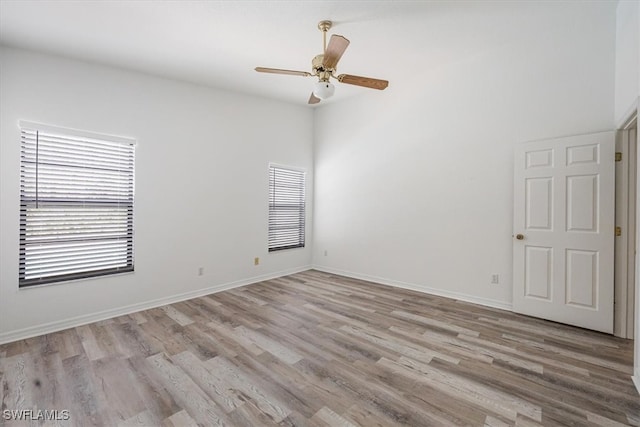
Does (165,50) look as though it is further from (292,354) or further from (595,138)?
(595,138)

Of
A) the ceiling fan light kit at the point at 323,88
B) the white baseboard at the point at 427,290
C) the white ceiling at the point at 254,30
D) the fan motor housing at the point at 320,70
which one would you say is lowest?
the white baseboard at the point at 427,290

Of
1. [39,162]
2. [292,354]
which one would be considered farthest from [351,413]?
[39,162]

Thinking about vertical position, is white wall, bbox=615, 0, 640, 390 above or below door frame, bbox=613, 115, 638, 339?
above

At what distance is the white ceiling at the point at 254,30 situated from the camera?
8.45ft

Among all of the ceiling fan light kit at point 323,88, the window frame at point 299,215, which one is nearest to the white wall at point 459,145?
the window frame at point 299,215

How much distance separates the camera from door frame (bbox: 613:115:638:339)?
279 centimetres

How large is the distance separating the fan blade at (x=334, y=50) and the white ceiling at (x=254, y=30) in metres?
0.53

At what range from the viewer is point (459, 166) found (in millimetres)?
3916

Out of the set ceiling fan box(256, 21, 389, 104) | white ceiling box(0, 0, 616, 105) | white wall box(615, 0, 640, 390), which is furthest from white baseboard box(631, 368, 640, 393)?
white ceiling box(0, 0, 616, 105)

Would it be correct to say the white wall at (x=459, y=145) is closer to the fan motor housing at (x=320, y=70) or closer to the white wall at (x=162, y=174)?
the white wall at (x=162, y=174)

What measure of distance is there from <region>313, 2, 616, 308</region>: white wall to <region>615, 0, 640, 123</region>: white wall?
131 millimetres

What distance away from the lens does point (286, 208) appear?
18.0ft

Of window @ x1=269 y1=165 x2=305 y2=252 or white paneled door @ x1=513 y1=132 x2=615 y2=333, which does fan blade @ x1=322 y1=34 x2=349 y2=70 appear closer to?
white paneled door @ x1=513 y1=132 x2=615 y2=333

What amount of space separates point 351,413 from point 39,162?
3919 mm
